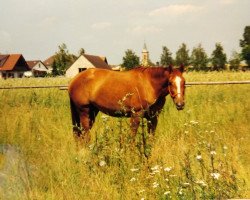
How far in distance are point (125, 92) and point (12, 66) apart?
3203 inches

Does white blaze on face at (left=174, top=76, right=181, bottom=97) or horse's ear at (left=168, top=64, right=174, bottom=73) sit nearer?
white blaze on face at (left=174, top=76, right=181, bottom=97)

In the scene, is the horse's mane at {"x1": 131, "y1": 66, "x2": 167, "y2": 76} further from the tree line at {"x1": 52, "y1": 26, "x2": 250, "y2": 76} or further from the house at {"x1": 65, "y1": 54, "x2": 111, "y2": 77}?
the house at {"x1": 65, "y1": 54, "x2": 111, "y2": 77}

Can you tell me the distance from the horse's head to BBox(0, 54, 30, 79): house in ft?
267

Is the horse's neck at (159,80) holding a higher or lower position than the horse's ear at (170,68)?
lower

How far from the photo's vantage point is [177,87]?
21.6 feet

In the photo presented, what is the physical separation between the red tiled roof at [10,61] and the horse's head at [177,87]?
81438mm

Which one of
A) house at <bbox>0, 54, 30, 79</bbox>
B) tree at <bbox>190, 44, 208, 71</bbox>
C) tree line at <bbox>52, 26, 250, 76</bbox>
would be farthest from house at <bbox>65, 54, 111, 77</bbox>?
tree at <bbox>190, 44, 208, 71</bbox>

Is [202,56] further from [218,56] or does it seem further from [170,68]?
[170,68]

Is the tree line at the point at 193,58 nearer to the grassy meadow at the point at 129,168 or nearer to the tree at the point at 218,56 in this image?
the tree at the point at 218,56

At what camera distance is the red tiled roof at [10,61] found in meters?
84.2

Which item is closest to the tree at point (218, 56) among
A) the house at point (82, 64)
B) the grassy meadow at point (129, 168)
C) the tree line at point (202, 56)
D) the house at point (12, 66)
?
the tree line at point (202, 56)

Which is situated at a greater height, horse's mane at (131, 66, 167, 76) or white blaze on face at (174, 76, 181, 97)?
horse's mane at (131, 66, 167, 76)

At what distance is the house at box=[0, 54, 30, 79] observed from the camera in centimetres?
8450

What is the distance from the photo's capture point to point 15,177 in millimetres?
4633
